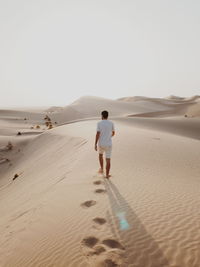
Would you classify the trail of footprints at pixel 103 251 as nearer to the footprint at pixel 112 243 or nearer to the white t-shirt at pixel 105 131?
the footprint at pixel 112 243

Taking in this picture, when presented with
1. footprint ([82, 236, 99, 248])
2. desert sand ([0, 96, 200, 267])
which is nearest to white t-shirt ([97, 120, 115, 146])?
desert sand ([0, 96, 200, 267])

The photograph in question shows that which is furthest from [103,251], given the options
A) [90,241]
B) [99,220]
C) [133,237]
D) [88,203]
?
[88,203]

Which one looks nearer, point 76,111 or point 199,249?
point 199,249

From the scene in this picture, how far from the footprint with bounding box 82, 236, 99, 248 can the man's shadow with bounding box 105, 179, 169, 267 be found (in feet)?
1.00

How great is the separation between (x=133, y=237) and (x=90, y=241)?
25.3 inches

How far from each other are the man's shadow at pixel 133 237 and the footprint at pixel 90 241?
0.30 meters

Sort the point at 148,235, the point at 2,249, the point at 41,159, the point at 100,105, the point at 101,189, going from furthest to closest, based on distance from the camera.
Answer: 1. the point at 100,105
2. the point at 41,159
3. the point at 101,189
4. the point at 2,249
5. the point at 148,235

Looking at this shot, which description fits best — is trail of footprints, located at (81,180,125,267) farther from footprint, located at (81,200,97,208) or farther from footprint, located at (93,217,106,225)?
footprint, located at (81,200,97,208)

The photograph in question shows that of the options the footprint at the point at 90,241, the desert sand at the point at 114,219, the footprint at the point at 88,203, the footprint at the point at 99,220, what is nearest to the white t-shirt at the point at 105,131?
the desert sand at the point at 114,219

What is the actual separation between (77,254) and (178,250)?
1.39 meters

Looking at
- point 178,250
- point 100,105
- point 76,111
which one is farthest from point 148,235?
point 100,105

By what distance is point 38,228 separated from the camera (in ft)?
14.4

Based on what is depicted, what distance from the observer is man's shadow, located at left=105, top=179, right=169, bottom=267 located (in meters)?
3.26

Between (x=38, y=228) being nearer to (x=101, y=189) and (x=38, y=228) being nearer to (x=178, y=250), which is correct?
(x=101, y=189)
